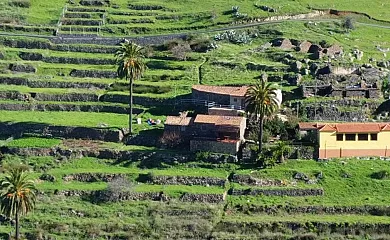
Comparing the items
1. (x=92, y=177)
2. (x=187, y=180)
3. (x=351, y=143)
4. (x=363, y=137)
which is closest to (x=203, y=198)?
(x=187, y=180)

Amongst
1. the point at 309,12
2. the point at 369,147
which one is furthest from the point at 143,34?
the point at 369,147

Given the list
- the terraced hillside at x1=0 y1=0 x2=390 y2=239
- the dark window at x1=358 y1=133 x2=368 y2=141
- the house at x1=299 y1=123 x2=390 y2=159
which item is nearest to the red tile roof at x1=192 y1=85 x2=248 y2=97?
the terraced hillside at x1=0 y1=0 x2=390 y2=239

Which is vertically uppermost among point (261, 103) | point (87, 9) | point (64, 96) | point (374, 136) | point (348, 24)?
point (87, 9)

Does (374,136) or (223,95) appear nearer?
(374,136)

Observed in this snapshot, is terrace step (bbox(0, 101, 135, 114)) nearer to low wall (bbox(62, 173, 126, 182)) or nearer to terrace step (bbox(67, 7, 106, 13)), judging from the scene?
low wall (bbox(62, 173, 126, 182))

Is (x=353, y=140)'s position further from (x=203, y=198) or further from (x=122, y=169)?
(x=122, y=169)

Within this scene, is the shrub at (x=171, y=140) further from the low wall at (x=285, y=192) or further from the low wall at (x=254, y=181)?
the low wall at (x=285, y=192)

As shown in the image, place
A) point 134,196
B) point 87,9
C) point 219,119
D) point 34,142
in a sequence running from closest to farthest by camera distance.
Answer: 1. point 134,196
2. point 219,119
3. point 34,142
4. point 87,9

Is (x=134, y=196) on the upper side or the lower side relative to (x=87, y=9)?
lower
